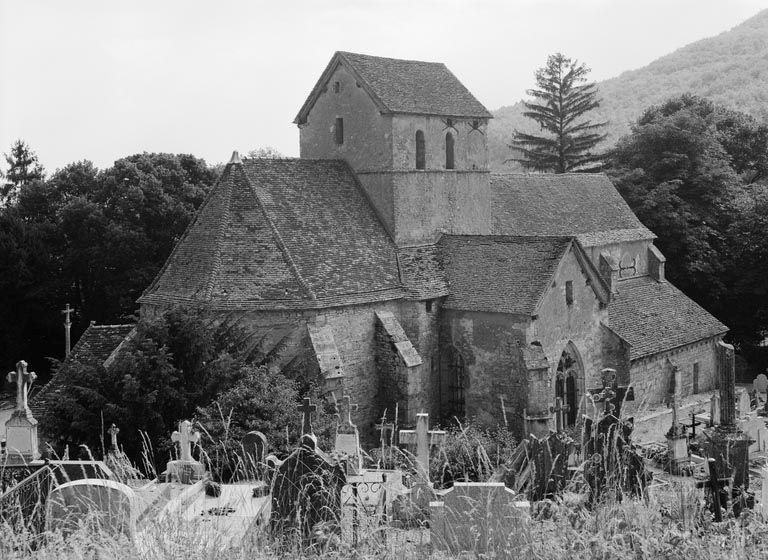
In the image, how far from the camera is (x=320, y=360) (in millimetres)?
26906

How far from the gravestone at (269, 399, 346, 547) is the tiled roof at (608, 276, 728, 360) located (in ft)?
87.6

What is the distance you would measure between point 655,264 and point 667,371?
779 cm

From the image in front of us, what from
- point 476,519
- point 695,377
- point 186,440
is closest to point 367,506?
point 476,519

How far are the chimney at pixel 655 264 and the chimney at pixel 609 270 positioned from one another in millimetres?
3301

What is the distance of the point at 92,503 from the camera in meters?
9.98

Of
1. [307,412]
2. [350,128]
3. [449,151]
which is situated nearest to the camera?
[307,412]

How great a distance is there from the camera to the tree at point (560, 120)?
69750 millimetres

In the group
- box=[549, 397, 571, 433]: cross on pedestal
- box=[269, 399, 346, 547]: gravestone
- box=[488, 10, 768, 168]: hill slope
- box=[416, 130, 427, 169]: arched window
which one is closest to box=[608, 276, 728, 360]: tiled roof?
box=[549, 397, 571, 433]: cross on pedestal

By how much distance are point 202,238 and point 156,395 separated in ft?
26.7

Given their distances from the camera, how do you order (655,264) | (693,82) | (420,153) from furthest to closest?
(693,82) < (655,264) < (420,153)

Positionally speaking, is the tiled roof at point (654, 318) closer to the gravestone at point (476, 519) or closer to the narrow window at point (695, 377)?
the narrow window at point (695, 377)

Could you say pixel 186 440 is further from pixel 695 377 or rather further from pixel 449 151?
pixel 695 377

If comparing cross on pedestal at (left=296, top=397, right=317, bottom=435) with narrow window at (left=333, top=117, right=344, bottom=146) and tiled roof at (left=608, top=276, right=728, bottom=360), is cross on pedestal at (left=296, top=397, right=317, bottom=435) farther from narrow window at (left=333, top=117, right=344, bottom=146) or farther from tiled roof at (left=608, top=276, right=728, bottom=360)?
tiled roof at (left=608, top=276, right=728, bottom=360)

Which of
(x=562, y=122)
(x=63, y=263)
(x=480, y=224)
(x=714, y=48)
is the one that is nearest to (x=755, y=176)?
(x=562, y=122)
